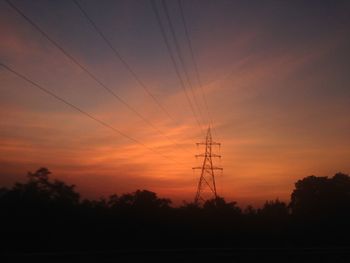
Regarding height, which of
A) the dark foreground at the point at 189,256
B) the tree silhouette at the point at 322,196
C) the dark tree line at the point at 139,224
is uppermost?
the tree silhouette at the point at 322,196

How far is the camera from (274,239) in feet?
130

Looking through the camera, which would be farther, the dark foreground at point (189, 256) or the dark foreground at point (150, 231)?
the dark foreground at point (150, 231)

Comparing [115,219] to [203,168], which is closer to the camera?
[115,219]

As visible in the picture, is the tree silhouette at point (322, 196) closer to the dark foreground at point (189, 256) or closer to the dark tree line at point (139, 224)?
the dark tree line at point (139, 224)

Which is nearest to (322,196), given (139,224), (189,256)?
(139,224)

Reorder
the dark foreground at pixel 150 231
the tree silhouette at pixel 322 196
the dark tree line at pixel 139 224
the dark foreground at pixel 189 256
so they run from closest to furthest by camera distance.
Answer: the dark foreground at pixel 189 256 < the dark foreground at pixel 150 231 < the dark tree line at pixel 139 224 < the tree silhouette at pixel 322 196

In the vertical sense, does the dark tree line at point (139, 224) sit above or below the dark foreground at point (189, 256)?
above

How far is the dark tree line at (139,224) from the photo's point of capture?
30969 mm

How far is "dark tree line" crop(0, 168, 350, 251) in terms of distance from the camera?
31.0 metres

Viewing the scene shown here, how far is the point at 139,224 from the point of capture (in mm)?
38812

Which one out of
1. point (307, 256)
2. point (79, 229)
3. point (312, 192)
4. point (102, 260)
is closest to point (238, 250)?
point (307, 256)

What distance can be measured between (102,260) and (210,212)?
27934 millimetres

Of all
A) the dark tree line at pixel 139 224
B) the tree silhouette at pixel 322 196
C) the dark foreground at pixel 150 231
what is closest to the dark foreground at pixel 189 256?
the dark foreground at pixel 150 231

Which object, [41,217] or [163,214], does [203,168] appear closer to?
[163,214]
